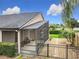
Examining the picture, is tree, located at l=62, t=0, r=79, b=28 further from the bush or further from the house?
the bush

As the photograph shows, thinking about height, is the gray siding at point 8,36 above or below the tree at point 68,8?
below

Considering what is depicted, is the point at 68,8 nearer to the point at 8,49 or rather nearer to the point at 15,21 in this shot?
the point at 8,49

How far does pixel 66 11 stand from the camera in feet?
40.1

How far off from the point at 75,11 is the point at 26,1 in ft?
136

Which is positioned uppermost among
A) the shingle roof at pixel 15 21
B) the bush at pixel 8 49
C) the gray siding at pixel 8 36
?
the shingle roof at pixel 15 21

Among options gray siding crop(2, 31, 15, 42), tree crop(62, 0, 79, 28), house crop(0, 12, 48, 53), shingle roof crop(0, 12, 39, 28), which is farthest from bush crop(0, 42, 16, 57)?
tree crop(62, 0, 79, 28)

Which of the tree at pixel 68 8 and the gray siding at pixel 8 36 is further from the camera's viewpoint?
the gray siding at pixel 8 36

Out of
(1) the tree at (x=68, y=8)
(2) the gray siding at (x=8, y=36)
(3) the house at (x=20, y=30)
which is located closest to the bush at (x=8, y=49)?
(3) the house at (x=20, y=30)

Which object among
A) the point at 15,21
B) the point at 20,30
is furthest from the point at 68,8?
the point at 15,21

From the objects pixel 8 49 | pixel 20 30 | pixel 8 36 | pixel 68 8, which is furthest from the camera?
pixel 8 36

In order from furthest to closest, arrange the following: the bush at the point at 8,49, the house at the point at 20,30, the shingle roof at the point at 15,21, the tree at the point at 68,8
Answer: the shingle roof at the point at 15,21
the house at the point at 20,30
the bush at the point at 8,49
the tree at the point at 68,8

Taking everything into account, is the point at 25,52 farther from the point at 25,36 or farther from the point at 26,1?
the point at 26,1

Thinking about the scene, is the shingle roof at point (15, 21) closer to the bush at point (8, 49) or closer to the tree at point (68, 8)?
the bush at point (8, 49)

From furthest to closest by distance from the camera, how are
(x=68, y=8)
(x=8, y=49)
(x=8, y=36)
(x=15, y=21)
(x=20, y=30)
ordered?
(x=15, y=21) → (x=8, y=36) → (x=20, y=30) → (x=8, y=49) → (x=68, y=8)
